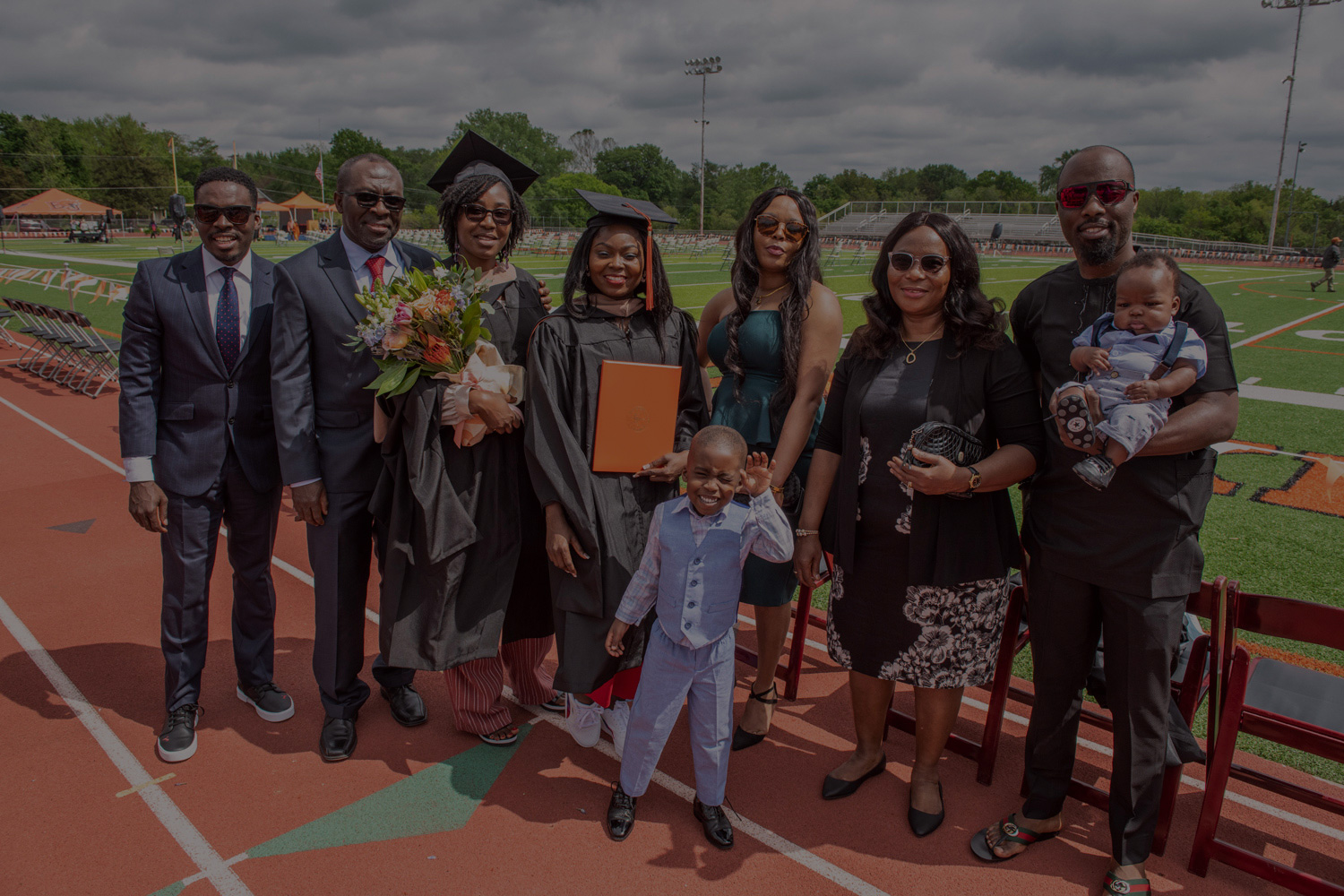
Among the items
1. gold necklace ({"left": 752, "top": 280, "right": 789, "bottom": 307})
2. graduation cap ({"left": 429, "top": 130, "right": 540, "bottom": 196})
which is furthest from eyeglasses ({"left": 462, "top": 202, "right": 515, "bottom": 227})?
gold necklace ({"left": 752, "top": 280, "right": 789, "bottom": 307})

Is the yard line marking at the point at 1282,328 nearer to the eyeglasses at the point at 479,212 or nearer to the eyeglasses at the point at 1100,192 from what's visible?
the eyeglasses at the point at 1100,192

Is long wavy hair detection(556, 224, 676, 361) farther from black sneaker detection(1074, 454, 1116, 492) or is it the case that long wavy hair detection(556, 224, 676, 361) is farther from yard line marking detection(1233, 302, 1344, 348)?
yard line marking detection(1233, 302, 1344, 348)

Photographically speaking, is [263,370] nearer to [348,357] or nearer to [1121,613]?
[348,357]

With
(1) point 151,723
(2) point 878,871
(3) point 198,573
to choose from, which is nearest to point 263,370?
(3) point 198,573

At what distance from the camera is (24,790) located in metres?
3.31

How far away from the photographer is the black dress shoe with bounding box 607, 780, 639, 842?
10.1 feet

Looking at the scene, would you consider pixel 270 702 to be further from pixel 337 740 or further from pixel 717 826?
pixel 717 826

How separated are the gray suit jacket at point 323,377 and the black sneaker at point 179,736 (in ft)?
4.19

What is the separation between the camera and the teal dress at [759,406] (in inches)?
134

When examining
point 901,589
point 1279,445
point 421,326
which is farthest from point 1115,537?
point 1279,445

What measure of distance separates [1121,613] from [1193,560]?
286mm

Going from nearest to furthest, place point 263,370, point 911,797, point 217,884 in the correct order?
point 217,884 → point 911,797 → point 263,370

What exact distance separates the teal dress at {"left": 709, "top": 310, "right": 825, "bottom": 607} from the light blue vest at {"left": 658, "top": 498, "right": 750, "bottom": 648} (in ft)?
1.83

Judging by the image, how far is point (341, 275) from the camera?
3.42m
